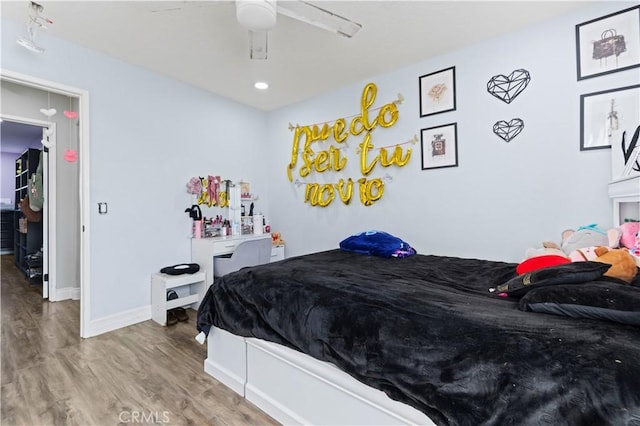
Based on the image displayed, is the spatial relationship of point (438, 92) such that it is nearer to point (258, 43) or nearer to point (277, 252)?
point (258, 43)

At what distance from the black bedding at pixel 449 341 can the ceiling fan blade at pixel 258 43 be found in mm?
1535

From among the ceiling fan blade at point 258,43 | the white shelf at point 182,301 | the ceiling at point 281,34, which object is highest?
the ceiling at point 281,34

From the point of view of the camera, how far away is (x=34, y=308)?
130 inches

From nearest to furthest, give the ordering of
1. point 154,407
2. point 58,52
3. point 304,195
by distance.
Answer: point 154,407 < point 58,52 < point 304,195

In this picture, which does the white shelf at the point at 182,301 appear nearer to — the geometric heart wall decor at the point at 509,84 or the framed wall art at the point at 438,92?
the framed wall art at the point at 438,92

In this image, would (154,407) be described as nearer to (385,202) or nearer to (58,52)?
(385,202)

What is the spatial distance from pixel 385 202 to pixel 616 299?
226cm

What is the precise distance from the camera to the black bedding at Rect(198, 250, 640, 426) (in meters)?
0.79

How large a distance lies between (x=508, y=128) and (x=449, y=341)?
212cm

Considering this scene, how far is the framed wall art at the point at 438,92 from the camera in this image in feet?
8.94

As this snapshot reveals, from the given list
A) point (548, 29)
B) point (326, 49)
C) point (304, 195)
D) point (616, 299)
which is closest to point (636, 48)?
point (548, 29)

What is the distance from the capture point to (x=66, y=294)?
3.69 m

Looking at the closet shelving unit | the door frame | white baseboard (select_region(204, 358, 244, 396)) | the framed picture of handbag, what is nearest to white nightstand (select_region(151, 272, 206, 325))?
the door frame

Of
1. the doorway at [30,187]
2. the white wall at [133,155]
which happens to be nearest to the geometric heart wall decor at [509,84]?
the white wall at [133,155]
